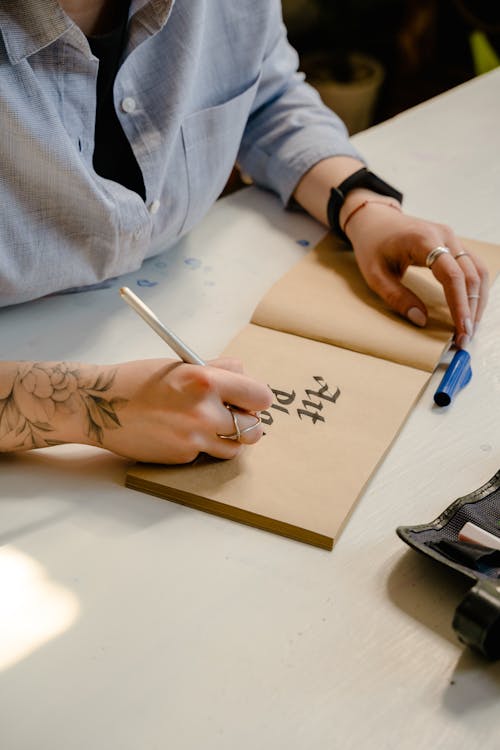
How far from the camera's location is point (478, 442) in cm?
74

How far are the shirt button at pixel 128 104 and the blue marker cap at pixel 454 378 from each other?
1.40 ft

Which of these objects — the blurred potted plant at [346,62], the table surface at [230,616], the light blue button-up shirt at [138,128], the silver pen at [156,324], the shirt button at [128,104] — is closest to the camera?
the table surface at [230,616]

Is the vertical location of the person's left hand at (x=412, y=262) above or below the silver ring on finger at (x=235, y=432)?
above

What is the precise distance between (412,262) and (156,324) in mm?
384

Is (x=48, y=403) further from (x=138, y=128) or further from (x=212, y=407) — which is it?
(x=138, y=128)

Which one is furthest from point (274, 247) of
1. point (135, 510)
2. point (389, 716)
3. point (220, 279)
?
point (389, 716)

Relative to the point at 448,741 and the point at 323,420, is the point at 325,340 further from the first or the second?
the point at 448,741

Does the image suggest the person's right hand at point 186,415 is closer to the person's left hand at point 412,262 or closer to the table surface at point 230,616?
the table surface at point 230,616

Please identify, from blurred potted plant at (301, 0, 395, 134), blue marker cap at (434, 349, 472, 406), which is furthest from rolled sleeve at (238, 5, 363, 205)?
blurred potted plant at (301, 0, 395, 134)

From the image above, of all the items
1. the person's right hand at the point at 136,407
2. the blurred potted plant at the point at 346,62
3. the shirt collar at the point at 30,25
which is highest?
the shirt collar at the point at 30,25

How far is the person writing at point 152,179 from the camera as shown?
0.71 meters

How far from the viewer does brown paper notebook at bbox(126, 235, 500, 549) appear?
662mm

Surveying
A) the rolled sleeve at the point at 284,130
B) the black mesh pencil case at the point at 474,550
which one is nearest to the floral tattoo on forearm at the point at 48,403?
the black mesh pencil case at the point at 474,550

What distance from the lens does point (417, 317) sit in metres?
0.88
